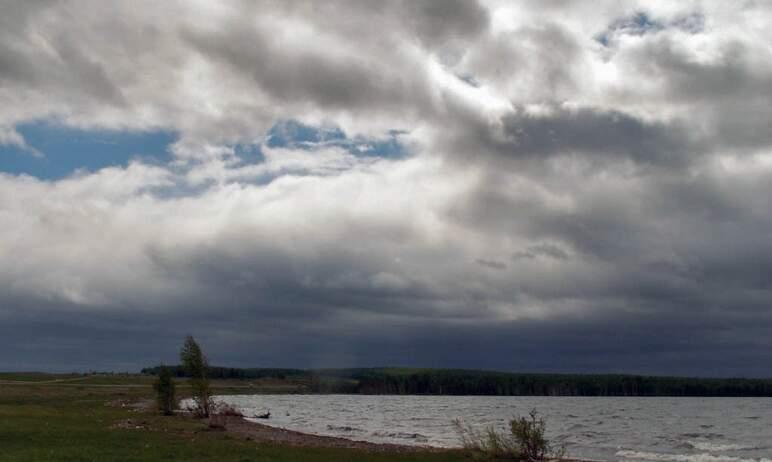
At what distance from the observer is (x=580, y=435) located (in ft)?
252

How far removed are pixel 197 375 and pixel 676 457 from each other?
47.6 metres

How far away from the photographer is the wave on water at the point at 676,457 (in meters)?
53.7

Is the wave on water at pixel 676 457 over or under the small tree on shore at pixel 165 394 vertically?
under

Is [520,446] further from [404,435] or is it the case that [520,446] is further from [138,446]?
[404,435]

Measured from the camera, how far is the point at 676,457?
55.9 meters

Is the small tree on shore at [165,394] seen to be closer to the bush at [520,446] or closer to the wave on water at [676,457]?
the bush at [520,446]

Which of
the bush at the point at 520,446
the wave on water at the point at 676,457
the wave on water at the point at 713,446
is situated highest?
the bush at the point at 520,446

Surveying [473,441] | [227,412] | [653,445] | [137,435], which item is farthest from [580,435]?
[137,435]

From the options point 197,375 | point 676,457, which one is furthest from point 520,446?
point 197,375

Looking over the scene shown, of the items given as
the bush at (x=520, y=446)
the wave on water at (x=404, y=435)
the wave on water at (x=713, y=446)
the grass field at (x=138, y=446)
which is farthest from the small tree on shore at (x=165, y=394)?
the wave on water at (x=713, y=446)

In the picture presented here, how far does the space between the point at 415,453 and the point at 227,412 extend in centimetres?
4271

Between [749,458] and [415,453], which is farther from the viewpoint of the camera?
[749,458]

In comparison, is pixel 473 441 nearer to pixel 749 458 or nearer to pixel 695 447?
pixel 749 458

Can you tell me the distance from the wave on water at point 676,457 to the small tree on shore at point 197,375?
40.8 meters
